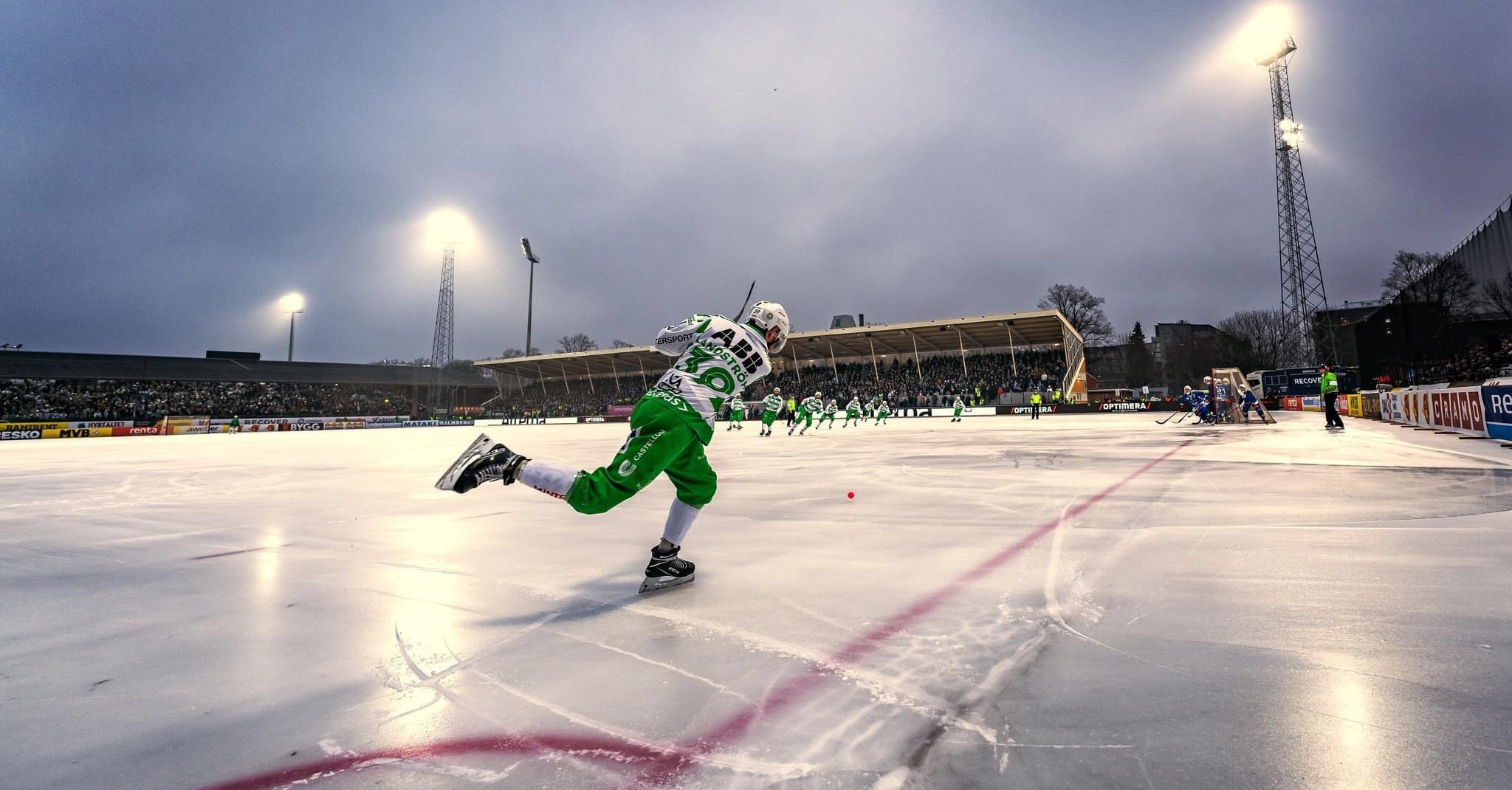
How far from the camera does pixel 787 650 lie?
2217mm

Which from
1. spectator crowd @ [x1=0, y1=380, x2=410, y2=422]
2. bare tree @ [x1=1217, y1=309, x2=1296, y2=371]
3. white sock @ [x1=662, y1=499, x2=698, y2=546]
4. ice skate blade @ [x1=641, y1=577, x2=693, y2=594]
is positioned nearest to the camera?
ice skate blade @ [x1=641, y1=577, x2=693, y2=594]

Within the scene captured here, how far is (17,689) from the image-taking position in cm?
202

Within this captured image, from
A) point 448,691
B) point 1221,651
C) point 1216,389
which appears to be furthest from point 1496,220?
point 448,691

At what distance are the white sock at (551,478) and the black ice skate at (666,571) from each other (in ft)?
1.86

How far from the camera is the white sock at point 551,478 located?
318 centimetres

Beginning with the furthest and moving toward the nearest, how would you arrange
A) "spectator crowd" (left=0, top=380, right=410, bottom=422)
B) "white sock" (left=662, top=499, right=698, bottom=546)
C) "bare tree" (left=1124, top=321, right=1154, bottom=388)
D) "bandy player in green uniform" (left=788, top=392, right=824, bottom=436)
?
"bare tree" (left=1124, top=321, right=1154, bottom=388) → "spectator crowd" (left=0, top=380, right=410, bottom=422) → "bandy player in green uniform" (left=788, top=392, right=824, bottom=436) → "white sock" (left=662, top=499, right=698, bottom=546)

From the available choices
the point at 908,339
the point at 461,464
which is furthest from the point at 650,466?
the point at 908,339

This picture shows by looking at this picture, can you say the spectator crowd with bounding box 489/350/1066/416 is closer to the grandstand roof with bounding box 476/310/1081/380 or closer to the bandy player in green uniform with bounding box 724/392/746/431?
the grandstand roof with bounding box 476/310/1081/380

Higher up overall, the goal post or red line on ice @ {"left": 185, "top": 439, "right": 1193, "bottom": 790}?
the goal post

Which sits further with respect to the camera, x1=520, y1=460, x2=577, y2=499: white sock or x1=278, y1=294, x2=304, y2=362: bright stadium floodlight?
x1=278, y1=294, x2=304, y2=362: bright stadium floodlight

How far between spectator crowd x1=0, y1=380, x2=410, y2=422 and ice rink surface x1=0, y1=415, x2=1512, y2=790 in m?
45.6

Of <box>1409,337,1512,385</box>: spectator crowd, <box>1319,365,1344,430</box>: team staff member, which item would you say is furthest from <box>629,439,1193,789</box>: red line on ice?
<box>1409,337,1512,385</box>: spectator crowd

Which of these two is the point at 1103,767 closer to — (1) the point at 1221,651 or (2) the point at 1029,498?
(1) the point at 1221,651

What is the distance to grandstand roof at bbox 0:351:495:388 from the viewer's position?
41.2 metres
